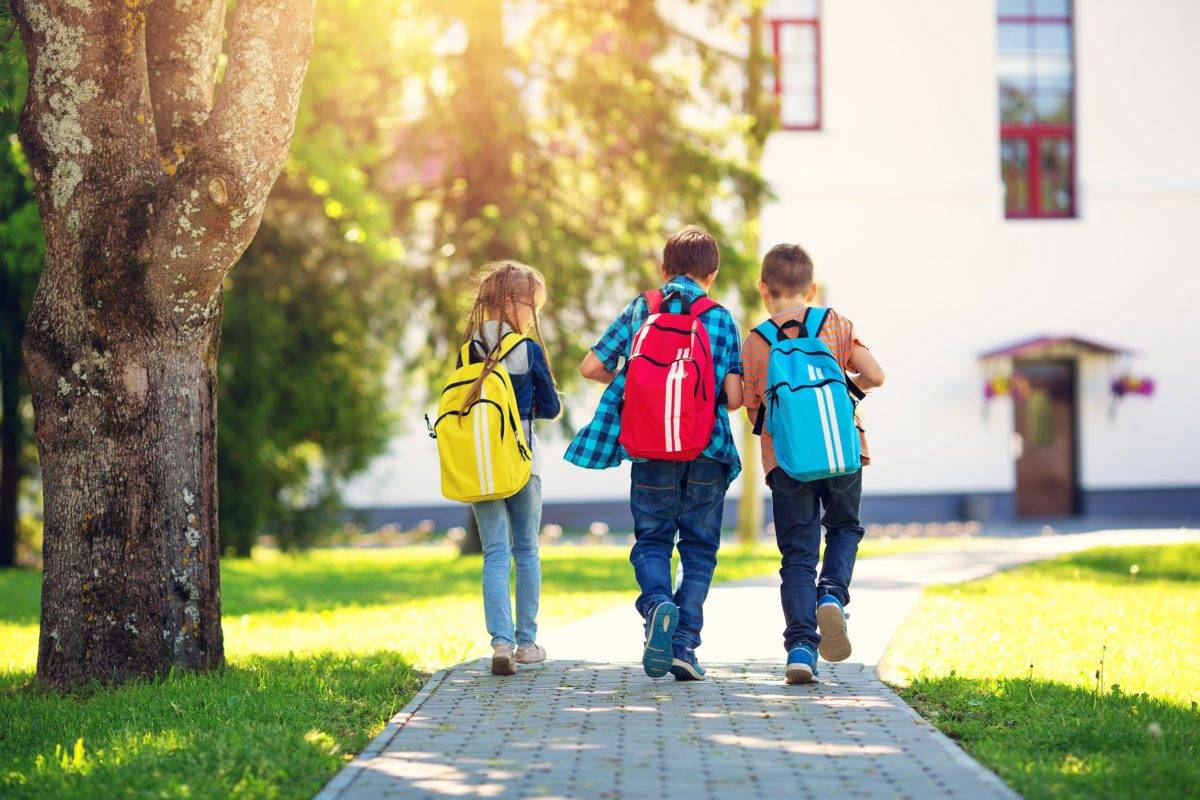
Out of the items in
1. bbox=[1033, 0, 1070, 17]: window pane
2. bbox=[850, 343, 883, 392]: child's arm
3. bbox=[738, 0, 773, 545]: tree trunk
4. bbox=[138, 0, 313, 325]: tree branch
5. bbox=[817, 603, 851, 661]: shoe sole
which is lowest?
bbox=[817, 603, 851, 661]: shoe sole

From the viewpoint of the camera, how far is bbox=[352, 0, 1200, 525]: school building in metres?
26.3

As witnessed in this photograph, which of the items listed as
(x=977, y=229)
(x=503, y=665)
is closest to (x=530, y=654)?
(x=503, y=665)

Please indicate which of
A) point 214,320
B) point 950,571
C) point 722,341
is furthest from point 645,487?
point 950,571

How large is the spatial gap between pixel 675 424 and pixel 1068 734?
1.98 meters

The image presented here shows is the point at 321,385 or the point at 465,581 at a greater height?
the point at 321,385

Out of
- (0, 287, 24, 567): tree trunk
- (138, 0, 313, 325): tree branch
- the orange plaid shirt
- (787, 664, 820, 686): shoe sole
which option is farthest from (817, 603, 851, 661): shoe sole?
(0, 287, 24, 567): tree trunk

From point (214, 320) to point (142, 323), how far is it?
0.36 metres

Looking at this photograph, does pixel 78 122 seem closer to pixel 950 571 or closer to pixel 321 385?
pixel 950 571

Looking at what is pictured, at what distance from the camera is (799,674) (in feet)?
20.7

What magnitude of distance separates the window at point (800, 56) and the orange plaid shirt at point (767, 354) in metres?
20.6

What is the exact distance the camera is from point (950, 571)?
13.1 metres

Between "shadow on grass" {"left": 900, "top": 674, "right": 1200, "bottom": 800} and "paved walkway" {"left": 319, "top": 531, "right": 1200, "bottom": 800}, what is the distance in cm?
17

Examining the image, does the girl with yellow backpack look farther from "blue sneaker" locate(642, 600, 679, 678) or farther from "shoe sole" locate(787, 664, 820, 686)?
"shoe sole" locate(787, 664, 820, 686)

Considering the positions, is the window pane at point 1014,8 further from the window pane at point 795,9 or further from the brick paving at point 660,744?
the brick paving at point 660,744
